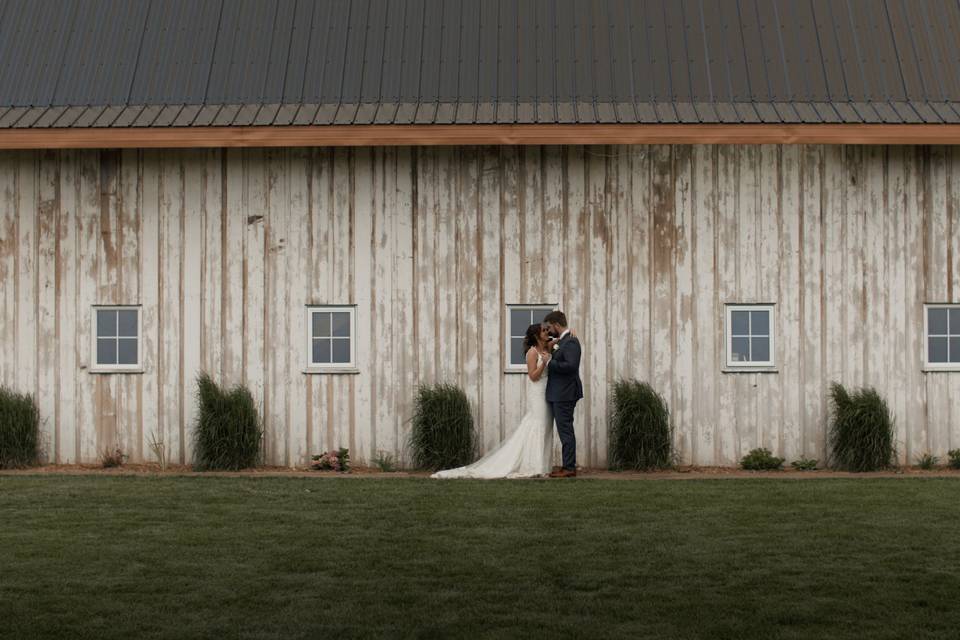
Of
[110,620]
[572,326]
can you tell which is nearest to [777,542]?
[110,620]

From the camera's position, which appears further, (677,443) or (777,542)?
(677,443)

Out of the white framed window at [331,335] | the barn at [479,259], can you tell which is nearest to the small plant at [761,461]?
the barn at [479,259]

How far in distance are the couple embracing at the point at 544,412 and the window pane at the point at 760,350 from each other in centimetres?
224

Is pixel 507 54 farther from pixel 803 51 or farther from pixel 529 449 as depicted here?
pixel 529 449

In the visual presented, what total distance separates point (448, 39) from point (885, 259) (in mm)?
5843

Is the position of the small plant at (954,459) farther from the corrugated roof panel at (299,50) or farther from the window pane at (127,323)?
the window pane at (127,323)

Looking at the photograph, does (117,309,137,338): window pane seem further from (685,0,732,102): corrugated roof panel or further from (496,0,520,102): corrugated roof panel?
(685,0,732,102): corrugated roof panel

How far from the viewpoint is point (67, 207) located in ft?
61.0

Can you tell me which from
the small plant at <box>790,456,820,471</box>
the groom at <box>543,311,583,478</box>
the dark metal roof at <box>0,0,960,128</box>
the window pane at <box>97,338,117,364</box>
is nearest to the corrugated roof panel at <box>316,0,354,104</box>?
the dark metal roof at <box>0,0,960,128</box>

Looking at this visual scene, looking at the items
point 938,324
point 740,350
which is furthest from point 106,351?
point 938,324

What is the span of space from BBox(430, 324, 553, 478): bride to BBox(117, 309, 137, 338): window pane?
14.0 feet

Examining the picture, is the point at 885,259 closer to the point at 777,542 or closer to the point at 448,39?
the point at 448,39

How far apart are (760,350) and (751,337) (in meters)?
0.18

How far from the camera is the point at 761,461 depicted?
17.8 metres
